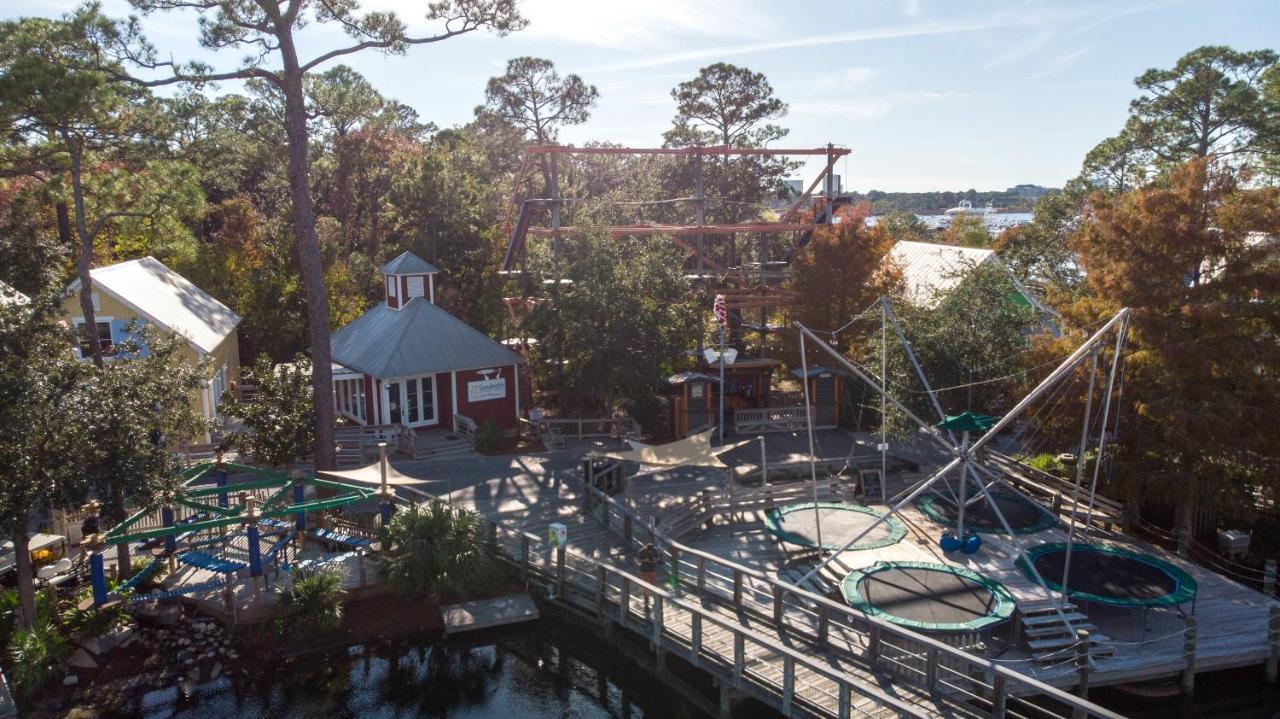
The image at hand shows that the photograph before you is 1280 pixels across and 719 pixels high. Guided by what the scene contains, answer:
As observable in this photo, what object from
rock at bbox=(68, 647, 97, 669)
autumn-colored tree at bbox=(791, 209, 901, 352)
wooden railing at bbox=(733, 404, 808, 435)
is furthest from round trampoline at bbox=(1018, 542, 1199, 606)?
rock at bbox=(68, 647, 97, 669)

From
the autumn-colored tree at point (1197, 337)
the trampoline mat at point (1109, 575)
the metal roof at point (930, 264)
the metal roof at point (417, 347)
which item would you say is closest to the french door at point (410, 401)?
the metal roof at point (417, 347)

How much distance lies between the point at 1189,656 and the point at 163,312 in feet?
101

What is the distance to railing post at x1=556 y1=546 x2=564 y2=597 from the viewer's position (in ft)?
62.0

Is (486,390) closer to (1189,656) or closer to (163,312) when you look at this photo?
(163,312)

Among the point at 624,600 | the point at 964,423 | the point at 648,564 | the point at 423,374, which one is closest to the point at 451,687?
the point at 624,600

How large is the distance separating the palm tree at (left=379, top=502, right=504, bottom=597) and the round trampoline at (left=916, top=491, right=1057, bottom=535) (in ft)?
36.3

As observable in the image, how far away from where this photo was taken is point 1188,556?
19922 millimetres

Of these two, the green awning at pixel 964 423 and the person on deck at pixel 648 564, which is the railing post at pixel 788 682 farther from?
the green awning at pixel 964 423

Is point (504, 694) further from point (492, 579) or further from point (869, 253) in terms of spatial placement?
point (869, 253)

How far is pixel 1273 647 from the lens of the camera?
15.7 m

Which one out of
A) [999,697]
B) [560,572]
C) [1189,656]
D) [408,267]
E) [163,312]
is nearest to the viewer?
[999,697]

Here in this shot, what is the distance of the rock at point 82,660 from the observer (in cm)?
1622

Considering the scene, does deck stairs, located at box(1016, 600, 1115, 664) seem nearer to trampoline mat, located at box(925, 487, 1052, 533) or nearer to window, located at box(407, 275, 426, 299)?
trampoline mat, located at box(925, 487, 1052, 533)

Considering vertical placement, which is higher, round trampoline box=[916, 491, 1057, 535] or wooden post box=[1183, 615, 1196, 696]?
round trampoline box=[916, 491, 1057, 535]
